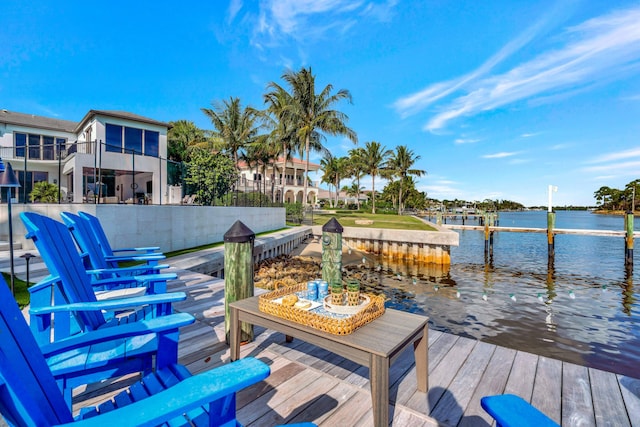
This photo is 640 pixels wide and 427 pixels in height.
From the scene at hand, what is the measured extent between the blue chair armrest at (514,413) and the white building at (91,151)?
1723cm

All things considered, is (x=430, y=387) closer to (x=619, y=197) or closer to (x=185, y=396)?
(x=185, y=396)

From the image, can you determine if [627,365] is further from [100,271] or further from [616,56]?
[616,56]

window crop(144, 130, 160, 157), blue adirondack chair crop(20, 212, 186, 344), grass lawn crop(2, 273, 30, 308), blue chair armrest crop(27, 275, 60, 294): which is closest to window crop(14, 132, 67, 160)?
window crop(144, 130, 160, 157)

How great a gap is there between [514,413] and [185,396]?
125cm

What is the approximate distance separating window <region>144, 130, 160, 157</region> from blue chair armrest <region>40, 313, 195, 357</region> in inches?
792

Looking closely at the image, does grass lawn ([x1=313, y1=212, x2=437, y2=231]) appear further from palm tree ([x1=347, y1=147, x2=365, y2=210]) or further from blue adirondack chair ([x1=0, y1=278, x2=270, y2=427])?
blue adirondack chair ([x1=0, y1=278, x2=270, y2=427])

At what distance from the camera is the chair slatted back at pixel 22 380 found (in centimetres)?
98

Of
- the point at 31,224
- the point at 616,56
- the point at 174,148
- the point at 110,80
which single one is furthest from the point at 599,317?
the point at 110,80

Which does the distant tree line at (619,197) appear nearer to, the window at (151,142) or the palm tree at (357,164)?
the palm tree at (357,164)

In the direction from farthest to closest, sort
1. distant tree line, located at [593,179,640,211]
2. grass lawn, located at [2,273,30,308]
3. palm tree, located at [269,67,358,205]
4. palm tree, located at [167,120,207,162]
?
distant tree line, located at [593,179,640,211], palm tree, located at [167,120,207,162], palm tree, located at [269,67,358,205], grass lawn, located at [2,273,30,308]

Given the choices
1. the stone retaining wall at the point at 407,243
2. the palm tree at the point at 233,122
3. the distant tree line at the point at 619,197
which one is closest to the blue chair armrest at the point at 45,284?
the stone retaining wall at the point at 407,243

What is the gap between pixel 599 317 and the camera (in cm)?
938

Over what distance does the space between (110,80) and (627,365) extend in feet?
122

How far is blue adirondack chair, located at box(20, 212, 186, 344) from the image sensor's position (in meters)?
2.09
